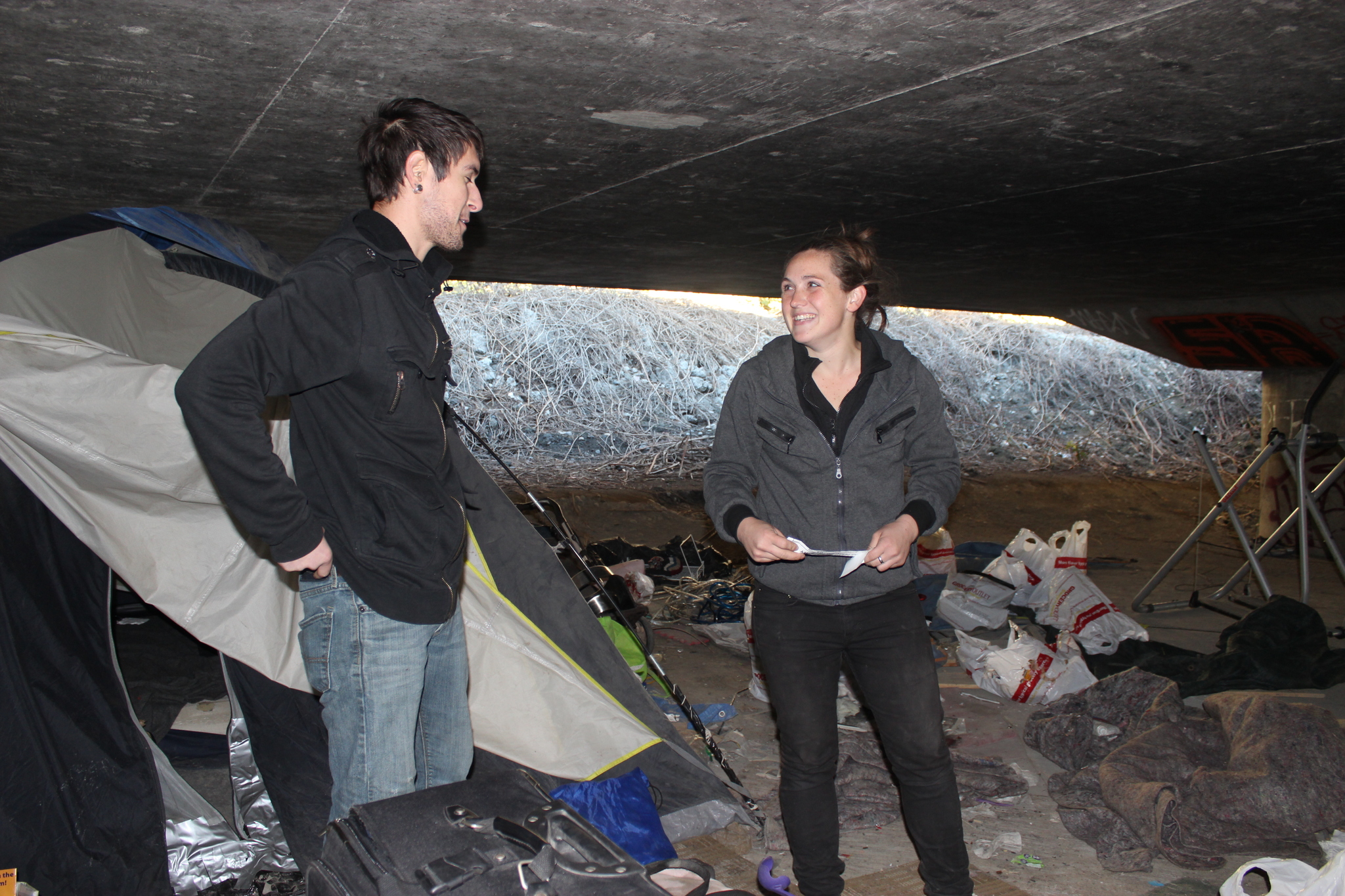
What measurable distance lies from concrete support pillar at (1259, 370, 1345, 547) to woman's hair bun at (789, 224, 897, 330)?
664 centimetres

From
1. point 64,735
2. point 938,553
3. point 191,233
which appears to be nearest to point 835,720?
point 64,735

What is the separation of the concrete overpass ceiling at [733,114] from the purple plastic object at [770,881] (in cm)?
200

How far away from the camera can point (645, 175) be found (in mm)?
3361

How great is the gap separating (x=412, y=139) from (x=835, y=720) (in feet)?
5.24

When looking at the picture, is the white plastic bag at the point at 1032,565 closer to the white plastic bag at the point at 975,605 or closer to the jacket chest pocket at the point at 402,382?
the white plastic bag at the point at 975,605

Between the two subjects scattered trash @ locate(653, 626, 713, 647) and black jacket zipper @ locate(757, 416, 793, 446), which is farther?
scattered trash @ locate(653, 626, 713, 647)

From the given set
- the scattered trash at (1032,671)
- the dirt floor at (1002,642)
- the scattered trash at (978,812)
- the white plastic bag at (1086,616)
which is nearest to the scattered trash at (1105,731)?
the dirt floor at (1002,642)

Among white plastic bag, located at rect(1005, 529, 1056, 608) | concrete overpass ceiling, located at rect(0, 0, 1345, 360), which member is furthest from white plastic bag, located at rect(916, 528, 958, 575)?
concrete overpass ceiling, located at rect(0, 0, 1345, 360)

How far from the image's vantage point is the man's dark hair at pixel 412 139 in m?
1.74

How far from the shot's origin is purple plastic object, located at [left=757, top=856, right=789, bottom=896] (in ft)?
7.77

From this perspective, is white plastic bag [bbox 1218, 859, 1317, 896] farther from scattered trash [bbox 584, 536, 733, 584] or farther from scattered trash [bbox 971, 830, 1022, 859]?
scattered trash [bbox 584, 536, 733, 584]

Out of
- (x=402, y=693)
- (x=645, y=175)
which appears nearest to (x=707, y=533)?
(x=645, y=175)

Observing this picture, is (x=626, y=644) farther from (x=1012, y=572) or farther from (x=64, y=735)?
(x=1012, y=572)

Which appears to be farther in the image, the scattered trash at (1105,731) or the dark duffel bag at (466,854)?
the scattered trash at (1105,731)
